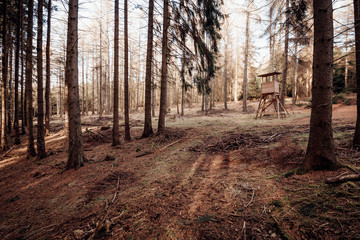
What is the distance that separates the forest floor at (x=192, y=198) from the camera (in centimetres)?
204

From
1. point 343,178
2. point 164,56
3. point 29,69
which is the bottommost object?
point 343,178

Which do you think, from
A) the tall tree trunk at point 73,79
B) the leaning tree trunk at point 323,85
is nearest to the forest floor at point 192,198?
the leaning tree trunk at point 323,85

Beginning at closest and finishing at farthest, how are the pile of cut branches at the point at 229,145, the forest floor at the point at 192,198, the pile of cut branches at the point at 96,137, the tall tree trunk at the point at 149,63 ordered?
the forest floor at the point at 192,198, the pile of cut branches at the point at 229,145, the tall tree trunk at the point at 149,63, the pile of cut branches at the point at 96,137

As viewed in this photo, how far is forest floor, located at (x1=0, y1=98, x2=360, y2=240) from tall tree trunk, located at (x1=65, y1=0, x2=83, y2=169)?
3.01 ft

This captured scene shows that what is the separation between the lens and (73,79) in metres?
5.11

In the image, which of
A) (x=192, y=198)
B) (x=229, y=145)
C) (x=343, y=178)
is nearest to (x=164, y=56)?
(x=229, y=145)

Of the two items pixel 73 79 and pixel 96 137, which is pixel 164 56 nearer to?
pixel 73 79

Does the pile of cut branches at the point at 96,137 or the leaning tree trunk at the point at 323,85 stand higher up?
the leaning tree trunk at the point at 323,85

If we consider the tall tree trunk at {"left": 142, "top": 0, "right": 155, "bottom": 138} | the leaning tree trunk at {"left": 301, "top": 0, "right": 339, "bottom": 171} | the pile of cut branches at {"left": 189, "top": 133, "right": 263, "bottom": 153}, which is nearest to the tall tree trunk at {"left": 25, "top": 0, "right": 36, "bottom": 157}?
the tall tree trunk at {"left": 142, "top": 0, "right": 155, "bottom": 138}

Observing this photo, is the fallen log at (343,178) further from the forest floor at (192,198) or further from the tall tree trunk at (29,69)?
the tall tree trunk at (29,69)

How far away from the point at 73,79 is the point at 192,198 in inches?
203

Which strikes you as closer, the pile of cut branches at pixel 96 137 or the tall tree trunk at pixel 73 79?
the tall tree trunk at pixel 73 79

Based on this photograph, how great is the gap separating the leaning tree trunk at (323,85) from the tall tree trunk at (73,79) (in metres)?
6.35

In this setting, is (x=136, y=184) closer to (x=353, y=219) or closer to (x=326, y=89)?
(x=353, y=219)
